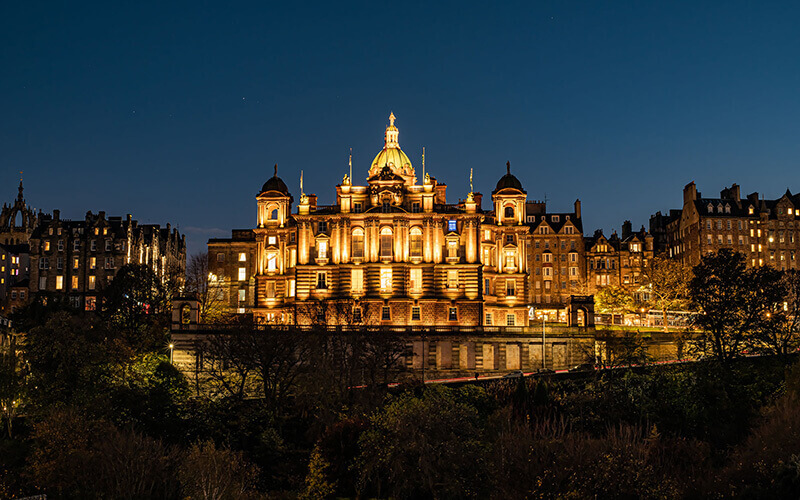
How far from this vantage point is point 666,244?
146 metres

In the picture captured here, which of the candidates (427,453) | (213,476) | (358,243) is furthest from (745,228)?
(213,476)

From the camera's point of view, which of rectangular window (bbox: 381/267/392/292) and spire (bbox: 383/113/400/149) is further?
spire (bbox: 383/113/400/149)

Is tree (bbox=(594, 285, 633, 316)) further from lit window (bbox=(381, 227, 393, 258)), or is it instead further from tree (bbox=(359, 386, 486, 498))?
tree (bbox=(359, 386, 486, 498))

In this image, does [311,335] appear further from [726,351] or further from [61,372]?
[726,351]

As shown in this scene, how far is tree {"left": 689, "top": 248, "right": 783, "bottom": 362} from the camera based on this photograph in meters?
73.9

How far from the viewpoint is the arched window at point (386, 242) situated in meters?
97.7

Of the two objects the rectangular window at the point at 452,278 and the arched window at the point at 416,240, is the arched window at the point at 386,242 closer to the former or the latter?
the arched window at the point at 416,240

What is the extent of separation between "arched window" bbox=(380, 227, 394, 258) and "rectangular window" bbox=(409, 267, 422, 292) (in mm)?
3464

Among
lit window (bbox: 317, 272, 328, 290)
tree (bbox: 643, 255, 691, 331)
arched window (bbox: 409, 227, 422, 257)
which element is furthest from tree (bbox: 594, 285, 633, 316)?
lit window (bbox: 317, 272, 328, 290)

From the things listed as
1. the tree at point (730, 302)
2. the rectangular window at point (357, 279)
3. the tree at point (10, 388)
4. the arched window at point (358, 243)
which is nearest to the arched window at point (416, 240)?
the arched window at point (358, 243)

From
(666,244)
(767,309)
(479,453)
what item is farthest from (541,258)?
(479,453)

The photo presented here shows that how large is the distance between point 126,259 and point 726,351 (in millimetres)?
90882

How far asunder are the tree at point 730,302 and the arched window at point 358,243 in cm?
3853

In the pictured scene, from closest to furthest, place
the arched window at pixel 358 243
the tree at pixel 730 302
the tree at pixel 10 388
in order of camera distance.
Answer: the tree at pixel 10 388, the tree at pixel 730 302, the arched window at pixel 358 243
